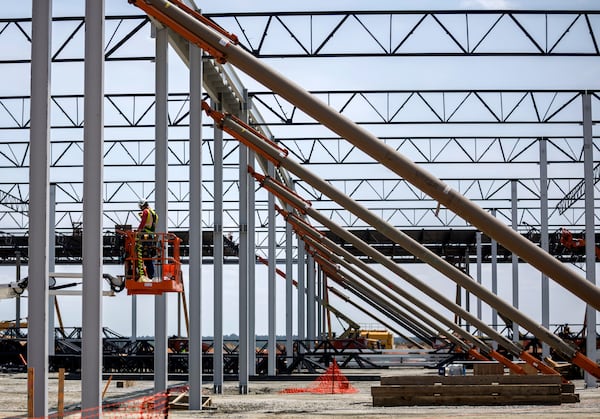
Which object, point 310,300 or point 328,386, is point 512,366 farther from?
point 310,300

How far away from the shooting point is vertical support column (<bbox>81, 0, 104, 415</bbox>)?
14023mm

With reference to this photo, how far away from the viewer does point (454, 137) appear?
133 ft

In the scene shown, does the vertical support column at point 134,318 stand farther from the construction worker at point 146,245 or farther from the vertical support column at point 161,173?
the construction worker at point 146,245

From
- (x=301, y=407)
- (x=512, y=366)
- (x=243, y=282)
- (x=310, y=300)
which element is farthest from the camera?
(x=310, y=300)

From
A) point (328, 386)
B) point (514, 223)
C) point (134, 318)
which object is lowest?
point (328, 386)

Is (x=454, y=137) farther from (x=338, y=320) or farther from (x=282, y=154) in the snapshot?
(x=338, y=320)

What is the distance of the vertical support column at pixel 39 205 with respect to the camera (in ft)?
47.9

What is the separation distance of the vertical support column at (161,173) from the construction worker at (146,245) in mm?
271

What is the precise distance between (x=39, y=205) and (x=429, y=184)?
5.75 meters

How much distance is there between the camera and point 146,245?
1838cm

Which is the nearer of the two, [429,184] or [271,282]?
[429,184]

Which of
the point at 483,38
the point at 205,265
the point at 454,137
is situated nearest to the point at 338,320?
the point at 205,265

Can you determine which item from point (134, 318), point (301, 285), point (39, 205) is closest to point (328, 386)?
point (301, 285)

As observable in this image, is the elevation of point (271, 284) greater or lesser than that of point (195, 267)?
lesser
